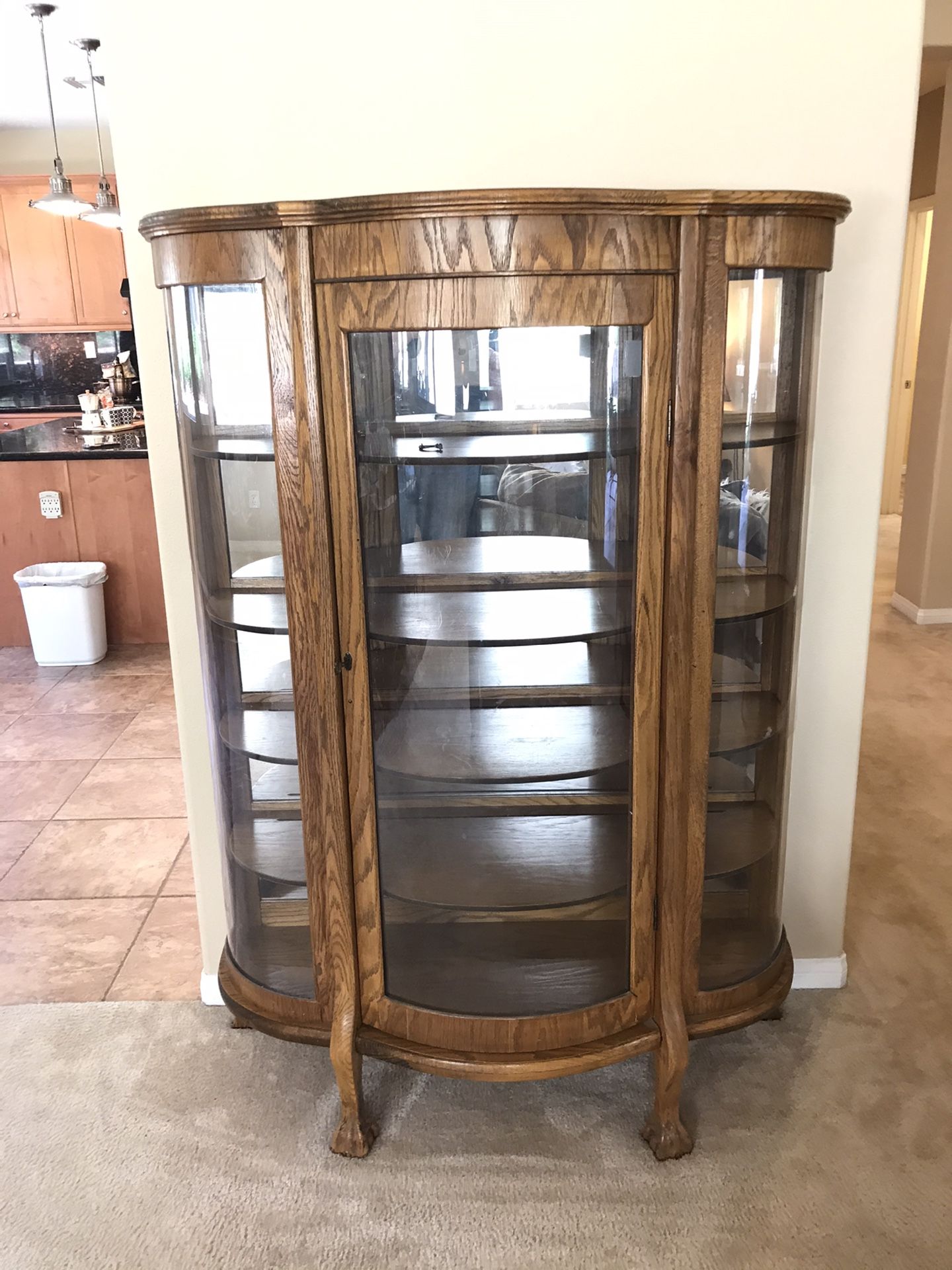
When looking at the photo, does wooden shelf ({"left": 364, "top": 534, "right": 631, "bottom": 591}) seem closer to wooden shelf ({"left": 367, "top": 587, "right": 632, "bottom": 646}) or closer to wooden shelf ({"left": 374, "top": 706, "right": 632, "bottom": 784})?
wooden shelf ({"left": 367, "top": 587, "right": 632, "bottom": 646})

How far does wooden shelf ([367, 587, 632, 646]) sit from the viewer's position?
1801mm

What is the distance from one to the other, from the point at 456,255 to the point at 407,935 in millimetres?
1206

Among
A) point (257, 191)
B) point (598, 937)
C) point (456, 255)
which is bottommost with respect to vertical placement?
point (598, 937)

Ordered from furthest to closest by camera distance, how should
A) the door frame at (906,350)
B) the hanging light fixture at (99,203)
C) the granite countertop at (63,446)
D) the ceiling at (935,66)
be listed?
the door frame at (906,350) < the hanging light fixture at (99,203) < the granite countertop at (63,446) < the ceiling at (935,66)

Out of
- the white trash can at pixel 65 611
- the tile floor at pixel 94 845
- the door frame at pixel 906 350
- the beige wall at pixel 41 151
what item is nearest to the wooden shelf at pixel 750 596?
the tile floor at pixel 94 845

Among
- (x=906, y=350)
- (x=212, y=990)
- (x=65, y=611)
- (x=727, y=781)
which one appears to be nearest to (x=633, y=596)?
(x=727, y=781)

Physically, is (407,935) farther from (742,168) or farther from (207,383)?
(742,168)

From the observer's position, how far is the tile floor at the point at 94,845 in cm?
257

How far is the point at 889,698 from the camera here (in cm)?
420

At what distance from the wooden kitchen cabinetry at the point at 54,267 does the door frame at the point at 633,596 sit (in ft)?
21.5

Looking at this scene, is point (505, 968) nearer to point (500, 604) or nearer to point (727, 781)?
point (727, 781)

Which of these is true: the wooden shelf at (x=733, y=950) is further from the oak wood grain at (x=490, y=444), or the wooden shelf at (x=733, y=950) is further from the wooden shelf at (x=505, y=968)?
the oak wood grain at (x=490, y=444)

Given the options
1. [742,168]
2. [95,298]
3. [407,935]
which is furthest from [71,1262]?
[95,298]

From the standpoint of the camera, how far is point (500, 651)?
1849mm
